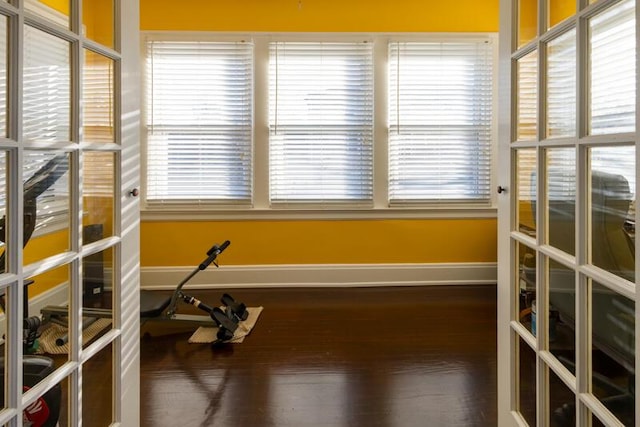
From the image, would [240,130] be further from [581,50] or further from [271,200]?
[581,50]

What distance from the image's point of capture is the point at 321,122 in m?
3.91

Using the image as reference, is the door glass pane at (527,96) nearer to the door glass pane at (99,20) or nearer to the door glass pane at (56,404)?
the door glass pane at (99,20)

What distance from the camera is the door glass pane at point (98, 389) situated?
1280 millimetres

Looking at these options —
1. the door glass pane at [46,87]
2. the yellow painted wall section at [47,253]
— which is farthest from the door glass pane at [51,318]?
the door glass pane at [46,87]

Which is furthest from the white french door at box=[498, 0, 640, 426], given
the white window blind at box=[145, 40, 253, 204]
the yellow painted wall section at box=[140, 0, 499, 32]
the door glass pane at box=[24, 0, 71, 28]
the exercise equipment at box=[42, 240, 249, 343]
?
the white window blind at box=[145, 40, 253, 204]

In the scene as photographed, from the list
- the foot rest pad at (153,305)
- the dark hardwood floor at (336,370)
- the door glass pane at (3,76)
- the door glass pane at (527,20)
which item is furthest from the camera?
the foot rest pad at (153,305)

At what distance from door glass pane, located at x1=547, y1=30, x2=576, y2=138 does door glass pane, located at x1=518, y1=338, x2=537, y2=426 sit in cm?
71

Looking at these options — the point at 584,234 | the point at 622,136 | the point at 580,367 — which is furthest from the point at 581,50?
the point at 580,367

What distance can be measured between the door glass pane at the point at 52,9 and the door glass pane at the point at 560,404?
5.49ft

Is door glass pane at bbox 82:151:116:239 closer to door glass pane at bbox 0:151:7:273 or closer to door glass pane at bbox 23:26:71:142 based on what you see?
door glass pane at bbox 23:26:71:142

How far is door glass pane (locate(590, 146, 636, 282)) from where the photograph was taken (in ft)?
3.14

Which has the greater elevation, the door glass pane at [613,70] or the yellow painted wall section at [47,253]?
the door glass pane at [613,70]

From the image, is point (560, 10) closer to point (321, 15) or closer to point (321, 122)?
point (321, 122)

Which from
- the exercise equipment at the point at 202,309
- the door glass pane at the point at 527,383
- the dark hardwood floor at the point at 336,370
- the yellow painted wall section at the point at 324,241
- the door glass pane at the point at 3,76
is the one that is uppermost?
the door glass pane at the point at 3,76
